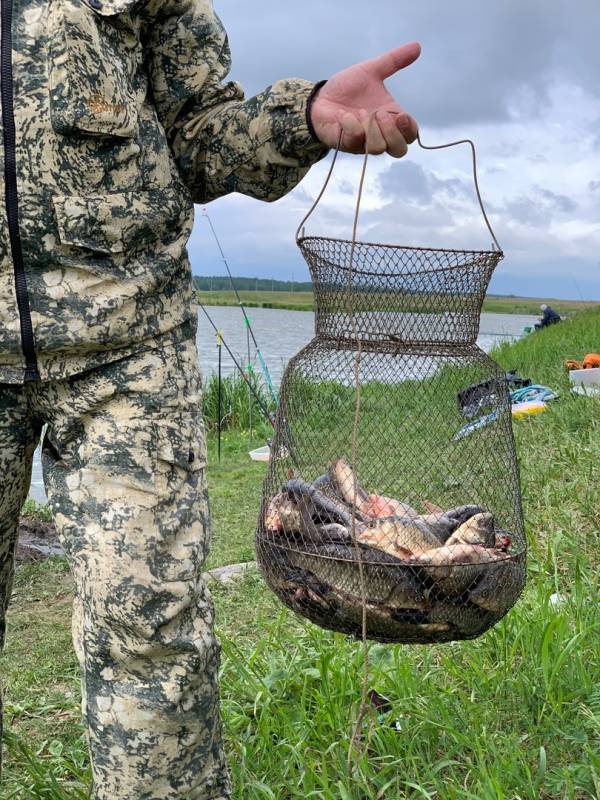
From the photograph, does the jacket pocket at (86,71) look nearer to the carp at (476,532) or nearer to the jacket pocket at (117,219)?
the jacket pocket at (117,219)

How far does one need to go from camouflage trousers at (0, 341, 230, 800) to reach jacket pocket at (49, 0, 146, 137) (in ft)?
1.56

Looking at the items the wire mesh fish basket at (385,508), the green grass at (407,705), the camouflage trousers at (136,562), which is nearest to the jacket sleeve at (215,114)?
the wire mesh fish basket at (385,508)

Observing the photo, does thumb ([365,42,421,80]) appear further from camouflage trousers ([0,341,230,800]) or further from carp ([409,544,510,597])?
carp ([409,544,510,597])

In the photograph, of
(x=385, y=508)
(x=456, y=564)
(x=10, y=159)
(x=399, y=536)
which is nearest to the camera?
(x=10, y=159)

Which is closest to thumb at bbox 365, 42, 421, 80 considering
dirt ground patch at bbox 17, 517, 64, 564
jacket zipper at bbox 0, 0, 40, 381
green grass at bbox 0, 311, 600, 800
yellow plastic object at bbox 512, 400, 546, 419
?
jacket zipper at bbox 0, 0, 40, 381

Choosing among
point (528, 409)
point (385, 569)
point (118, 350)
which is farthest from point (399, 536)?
point (528, 409)

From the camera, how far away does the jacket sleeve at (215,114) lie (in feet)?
6.88

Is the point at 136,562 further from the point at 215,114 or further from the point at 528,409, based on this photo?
the point at 528,409

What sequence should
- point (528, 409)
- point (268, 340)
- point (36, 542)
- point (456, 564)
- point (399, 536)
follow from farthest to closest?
point (268, 340), point (528, 409), point (36, 542), point (399, 536), point (456, 564)

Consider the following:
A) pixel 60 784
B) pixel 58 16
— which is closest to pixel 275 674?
pixel 60 784

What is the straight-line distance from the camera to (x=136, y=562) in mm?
1906

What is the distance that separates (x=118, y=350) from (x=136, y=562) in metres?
0.43

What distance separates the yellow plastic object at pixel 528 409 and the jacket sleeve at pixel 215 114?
180 inches

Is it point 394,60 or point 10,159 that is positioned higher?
point 394,60
